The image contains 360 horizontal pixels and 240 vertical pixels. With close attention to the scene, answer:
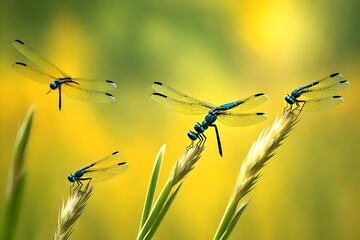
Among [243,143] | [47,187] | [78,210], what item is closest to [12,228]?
[78,210]

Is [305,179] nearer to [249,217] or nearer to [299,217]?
[299,217]

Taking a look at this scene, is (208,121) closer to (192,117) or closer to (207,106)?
(207,106)

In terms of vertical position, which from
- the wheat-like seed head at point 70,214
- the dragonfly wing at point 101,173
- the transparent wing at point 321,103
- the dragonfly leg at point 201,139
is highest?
the transparent wing at point 321,103

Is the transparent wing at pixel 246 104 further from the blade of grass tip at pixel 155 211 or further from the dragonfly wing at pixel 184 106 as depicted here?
the blade of grass tip at pixel 155 211

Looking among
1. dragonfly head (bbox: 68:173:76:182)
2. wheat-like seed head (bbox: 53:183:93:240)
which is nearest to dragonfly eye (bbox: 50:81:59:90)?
dragonfly head (bbox: 68:173:76:182)

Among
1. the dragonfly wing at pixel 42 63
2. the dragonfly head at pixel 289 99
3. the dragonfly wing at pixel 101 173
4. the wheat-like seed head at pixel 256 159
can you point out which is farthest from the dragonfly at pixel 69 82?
the wheat-like seed head at pixel 256 159

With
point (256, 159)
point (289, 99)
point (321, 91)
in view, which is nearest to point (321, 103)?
point (321, 91)
